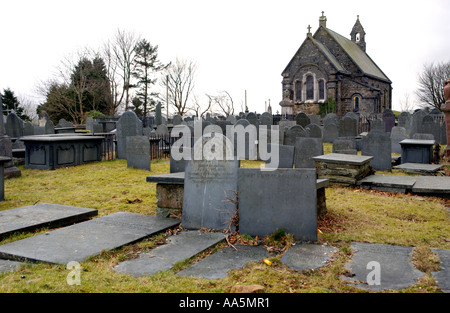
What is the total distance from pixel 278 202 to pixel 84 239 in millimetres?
2471

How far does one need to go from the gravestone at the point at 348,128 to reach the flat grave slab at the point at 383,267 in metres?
13.5

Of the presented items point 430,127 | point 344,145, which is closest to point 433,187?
point 344,145

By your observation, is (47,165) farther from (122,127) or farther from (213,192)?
(213,192)

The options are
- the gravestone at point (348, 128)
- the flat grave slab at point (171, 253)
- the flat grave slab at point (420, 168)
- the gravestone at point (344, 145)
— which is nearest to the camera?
the flat grave slab at point (171, 253)

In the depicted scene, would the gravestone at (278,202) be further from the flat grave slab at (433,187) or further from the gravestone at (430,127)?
the gravestone at (430,127)

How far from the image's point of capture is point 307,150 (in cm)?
1075

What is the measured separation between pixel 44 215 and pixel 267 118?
17482 millimetres

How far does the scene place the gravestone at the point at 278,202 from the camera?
4.77 m

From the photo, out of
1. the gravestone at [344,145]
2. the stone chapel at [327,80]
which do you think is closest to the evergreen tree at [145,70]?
the stone chapel at [327,80]

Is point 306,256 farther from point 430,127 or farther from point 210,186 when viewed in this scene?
point 430,127

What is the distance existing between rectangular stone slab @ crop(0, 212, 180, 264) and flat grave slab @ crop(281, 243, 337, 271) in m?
1.87

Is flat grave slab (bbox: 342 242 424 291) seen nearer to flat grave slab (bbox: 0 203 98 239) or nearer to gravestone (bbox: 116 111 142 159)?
flat grave slab (bbox: 0 203 98 239)

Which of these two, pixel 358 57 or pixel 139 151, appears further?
pixel 358 57

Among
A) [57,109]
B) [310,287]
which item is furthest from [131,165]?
[57,109]
